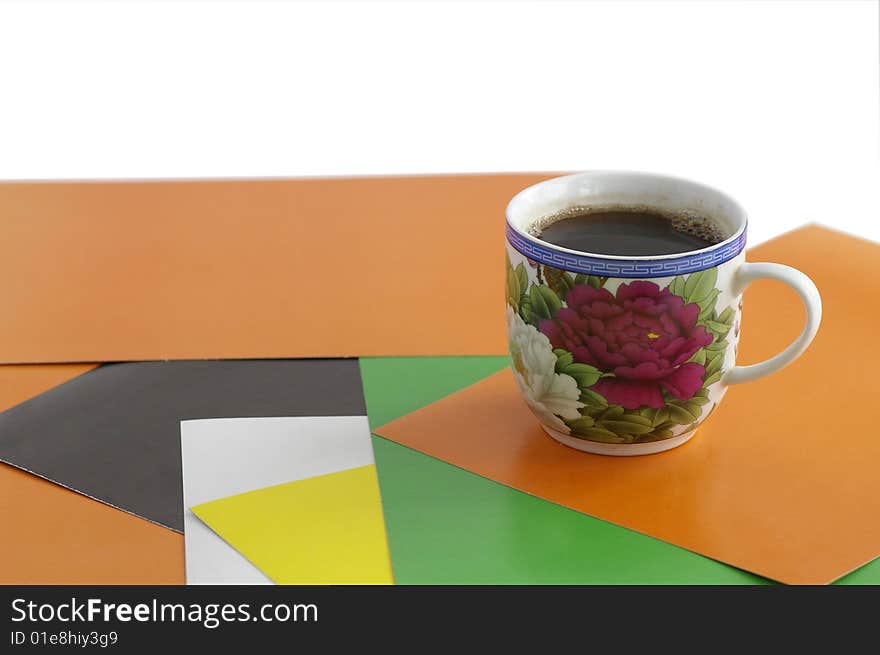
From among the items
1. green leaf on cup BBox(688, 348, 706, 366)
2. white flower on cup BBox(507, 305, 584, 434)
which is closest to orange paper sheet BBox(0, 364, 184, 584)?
white flower on cup BBox(507, 305, 584, 434)

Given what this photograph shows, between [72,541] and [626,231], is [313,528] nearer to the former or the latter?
[72,541]

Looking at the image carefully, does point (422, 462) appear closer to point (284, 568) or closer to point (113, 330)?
point (284, 568)

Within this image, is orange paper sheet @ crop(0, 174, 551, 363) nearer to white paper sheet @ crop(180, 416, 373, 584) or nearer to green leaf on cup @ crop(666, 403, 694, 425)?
white paper sheet @ crop(180, 416, 373, 584)

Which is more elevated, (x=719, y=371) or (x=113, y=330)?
(x=719, y=371)

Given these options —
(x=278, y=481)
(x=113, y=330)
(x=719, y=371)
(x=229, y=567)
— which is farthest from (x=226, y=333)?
(x=719, y=371)

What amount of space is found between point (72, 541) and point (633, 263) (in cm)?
45

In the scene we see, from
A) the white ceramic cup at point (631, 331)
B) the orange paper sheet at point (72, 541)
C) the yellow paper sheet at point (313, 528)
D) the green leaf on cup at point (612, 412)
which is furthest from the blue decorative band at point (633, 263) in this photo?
the orange paper sheet at point (72, 541)

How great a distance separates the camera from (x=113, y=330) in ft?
3.96

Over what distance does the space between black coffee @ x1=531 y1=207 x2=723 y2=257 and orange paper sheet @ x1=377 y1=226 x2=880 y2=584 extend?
16cm

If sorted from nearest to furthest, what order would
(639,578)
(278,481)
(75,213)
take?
(639,578) → (278,481) → (75,213)

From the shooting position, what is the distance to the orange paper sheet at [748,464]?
0.89 meters

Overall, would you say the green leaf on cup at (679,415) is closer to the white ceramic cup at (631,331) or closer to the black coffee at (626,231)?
the white ceramic cup at (631,331)

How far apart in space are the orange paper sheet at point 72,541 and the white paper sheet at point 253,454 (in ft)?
0.09

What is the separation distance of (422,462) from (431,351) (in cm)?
20
